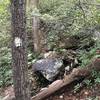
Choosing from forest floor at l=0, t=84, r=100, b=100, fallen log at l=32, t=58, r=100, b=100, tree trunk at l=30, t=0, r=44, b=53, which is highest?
tree trunk at l=30, t=0, r=44, b=53

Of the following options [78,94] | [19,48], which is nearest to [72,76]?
[78,94]

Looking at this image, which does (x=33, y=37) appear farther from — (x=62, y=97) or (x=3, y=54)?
(x=62, y=97)

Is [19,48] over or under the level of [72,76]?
over

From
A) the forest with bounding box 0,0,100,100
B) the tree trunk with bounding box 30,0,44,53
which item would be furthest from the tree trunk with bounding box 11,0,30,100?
the tree trunk with bounding box 30,0,44,53

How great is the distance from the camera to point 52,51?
973cm

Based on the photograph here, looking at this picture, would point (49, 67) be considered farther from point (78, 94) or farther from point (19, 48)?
point (19, 48)

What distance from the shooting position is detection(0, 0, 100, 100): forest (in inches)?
239

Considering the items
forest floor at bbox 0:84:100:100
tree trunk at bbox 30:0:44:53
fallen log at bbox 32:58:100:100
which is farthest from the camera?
tree trunk at bbox 30:0:44:53

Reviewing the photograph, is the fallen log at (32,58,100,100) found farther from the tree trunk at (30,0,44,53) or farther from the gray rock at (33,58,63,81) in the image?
the tree trunk at (30,0,44,53)

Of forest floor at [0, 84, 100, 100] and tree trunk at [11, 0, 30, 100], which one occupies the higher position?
tree trunk at [11, 0, 30, 100]

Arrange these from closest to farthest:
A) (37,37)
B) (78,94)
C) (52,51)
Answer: (78,94), (52,51), (37,37)

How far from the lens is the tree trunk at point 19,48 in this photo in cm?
578

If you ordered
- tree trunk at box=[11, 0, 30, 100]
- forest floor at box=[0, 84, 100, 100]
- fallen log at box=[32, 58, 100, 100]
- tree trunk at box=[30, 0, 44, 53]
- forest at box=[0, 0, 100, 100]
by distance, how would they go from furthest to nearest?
1. tree trunk at box=[30, 0, 44, 53]
2. fallen log at box=[32, 58, 100, 100]
3. forest floor at box=[0, 84, 100, 100]
4. forest at box=[0, 0, 100, 100]
5. tree trunk at box=[11, 0, 30, 100]

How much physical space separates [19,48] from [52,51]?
389 centimetres
